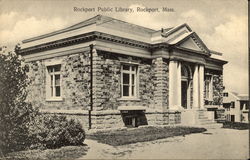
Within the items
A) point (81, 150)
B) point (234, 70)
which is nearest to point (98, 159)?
point (81, 150)

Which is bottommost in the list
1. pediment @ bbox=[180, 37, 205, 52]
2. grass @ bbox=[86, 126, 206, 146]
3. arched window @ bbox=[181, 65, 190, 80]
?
grass @ bbox=[86, 126, 206, 146]

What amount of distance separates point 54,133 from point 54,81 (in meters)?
7.70

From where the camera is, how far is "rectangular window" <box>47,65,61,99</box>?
1855cm

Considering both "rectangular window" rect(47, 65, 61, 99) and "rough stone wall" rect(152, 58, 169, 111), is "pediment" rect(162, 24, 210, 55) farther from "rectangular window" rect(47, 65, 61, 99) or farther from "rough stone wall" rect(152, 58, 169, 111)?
"rectangular window" rect(47, 65, 61, 99)

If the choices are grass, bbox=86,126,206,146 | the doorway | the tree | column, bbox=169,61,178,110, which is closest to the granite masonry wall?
column, bbox=169,61,178,110

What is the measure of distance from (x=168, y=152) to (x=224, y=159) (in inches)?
74.7

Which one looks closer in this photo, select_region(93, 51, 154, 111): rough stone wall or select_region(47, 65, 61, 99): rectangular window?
select_region(93, 51, 154, 111): rough stone wall

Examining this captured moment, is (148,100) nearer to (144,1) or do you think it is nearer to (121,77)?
(121,77)

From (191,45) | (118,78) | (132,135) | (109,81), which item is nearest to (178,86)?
(191,45)

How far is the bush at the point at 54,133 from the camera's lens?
11227 mm

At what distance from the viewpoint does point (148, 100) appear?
19.2m

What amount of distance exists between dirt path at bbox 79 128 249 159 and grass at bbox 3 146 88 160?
0.41 m

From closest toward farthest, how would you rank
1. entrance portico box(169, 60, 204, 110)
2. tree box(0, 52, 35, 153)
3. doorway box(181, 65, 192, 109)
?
1. tree box(0, 52, 35, 153)
2. entrance portico box(169, 60, 204, 110)
3. doorway box(181, 65, 192, 109)

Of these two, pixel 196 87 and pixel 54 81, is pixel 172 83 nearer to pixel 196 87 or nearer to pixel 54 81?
pixel 196 87
